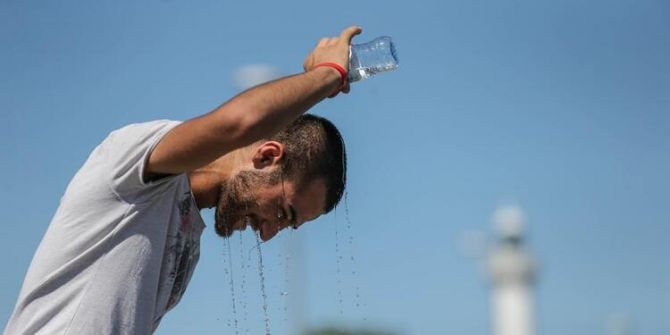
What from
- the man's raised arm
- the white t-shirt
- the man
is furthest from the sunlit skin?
the man's raised arm

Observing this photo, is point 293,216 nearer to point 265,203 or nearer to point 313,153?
point 265,203

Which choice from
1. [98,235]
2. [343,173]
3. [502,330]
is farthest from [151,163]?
[502,330]

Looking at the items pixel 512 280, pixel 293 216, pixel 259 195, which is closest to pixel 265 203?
pixel 259 195

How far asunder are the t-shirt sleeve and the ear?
1.72ft

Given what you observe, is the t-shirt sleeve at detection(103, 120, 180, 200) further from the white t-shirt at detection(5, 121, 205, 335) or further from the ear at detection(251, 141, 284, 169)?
the ear at detection(251, 141, 284, 169)

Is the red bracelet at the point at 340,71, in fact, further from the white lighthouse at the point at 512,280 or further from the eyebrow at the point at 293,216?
the white lighthouse at the point at 512,280

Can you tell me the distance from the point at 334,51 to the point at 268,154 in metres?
0.55

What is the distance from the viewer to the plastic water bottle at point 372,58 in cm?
472

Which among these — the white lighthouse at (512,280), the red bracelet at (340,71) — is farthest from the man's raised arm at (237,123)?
the white lighthouse at (512,280)

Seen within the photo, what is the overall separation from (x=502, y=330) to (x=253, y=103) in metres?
63.9

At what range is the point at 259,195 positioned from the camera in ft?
15.5

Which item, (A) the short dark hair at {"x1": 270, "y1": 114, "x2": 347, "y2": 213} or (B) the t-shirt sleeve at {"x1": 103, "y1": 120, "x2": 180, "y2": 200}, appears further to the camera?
(A) the short dark hair at {"x1": 270, "y1": 114, "x2": 347, "y2": 213}

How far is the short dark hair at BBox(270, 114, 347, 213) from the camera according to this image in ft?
15.8

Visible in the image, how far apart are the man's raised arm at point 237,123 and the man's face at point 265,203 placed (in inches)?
20.3
